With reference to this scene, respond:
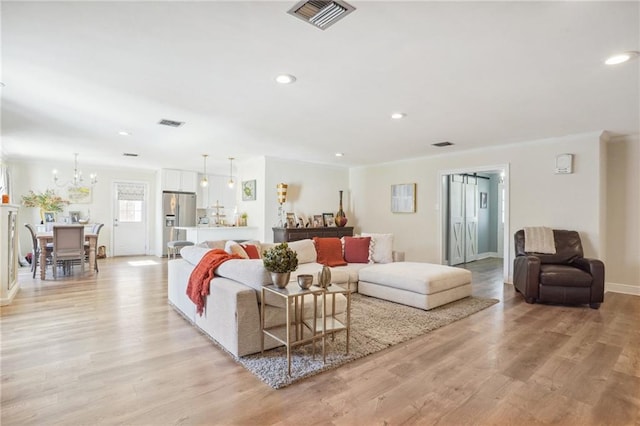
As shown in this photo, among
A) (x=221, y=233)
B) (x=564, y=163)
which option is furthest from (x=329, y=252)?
(x=564, y=163)

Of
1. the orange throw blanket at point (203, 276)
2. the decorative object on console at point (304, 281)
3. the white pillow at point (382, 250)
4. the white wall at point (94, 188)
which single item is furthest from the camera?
the white wall at point (94, 188)

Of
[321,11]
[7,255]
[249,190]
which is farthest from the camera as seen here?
[249,190]

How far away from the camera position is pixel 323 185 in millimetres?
7711

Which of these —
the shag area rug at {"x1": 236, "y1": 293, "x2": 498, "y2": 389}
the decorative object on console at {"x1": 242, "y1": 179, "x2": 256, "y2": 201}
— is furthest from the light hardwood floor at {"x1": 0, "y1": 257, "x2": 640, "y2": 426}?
the decorative object on console at {"x1": 242, "y1": 179, "x2": 256, "y2": 201}

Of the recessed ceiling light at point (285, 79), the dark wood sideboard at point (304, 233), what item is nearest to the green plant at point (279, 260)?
the recessed ceiling light at point (285, 79)

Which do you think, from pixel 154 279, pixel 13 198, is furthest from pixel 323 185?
pixel 13 198

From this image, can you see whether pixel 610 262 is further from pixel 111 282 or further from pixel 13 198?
pixel 13 198

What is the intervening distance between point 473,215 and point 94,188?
9.41 meters

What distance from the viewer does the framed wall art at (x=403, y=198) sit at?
693 cm

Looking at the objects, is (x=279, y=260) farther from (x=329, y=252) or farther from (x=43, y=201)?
(x=43, y=201)

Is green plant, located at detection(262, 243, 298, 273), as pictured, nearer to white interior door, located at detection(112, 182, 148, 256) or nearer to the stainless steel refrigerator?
the stainless steel refrigerator

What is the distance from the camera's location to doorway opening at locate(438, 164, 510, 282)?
6.03 metres

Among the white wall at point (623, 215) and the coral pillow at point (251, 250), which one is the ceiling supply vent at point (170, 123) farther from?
the white wall at point (623, 215)

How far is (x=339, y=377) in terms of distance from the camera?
2.37m
